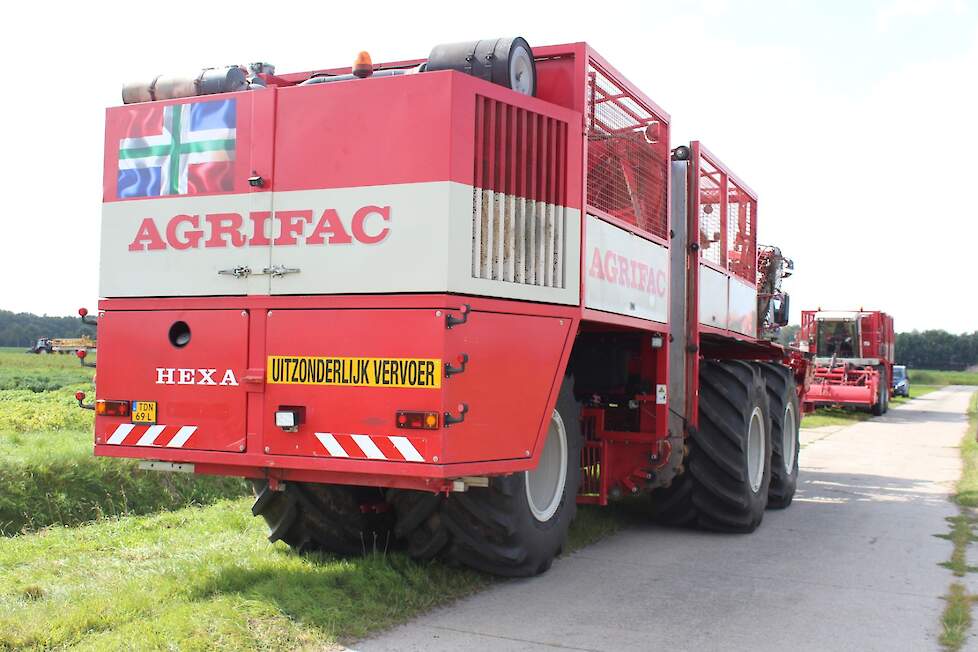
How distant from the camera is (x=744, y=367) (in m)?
9.20

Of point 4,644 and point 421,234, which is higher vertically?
point 421,234

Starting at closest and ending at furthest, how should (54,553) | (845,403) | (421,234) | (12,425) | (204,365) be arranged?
(421,234) < (204,365) < (54,553) < (12,425) < (845,403)

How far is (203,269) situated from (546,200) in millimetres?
2021

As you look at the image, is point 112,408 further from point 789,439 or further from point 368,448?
point 789,439

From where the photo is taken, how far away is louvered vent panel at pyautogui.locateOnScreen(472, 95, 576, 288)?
5.43 meters

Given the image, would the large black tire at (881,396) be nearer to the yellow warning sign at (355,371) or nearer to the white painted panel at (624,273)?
the white painted panel at (624,273)

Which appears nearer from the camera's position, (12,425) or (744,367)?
(744,367)

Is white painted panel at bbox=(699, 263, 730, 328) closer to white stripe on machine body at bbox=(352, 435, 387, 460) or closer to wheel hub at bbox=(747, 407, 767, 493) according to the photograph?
wheel hub at bbox=(747, 407, 767, 493)

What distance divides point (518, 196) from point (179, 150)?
2013mm

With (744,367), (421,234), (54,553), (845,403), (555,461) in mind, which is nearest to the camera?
(421,234)

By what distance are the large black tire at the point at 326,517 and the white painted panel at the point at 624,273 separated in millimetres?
1965

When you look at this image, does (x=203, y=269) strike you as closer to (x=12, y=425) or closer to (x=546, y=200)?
(x=546, y=200)

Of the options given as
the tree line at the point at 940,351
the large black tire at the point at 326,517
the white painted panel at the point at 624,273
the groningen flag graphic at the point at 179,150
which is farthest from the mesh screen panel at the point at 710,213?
the tree line at the point at 940,351

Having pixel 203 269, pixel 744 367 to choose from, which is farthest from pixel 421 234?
pixel 744 367
